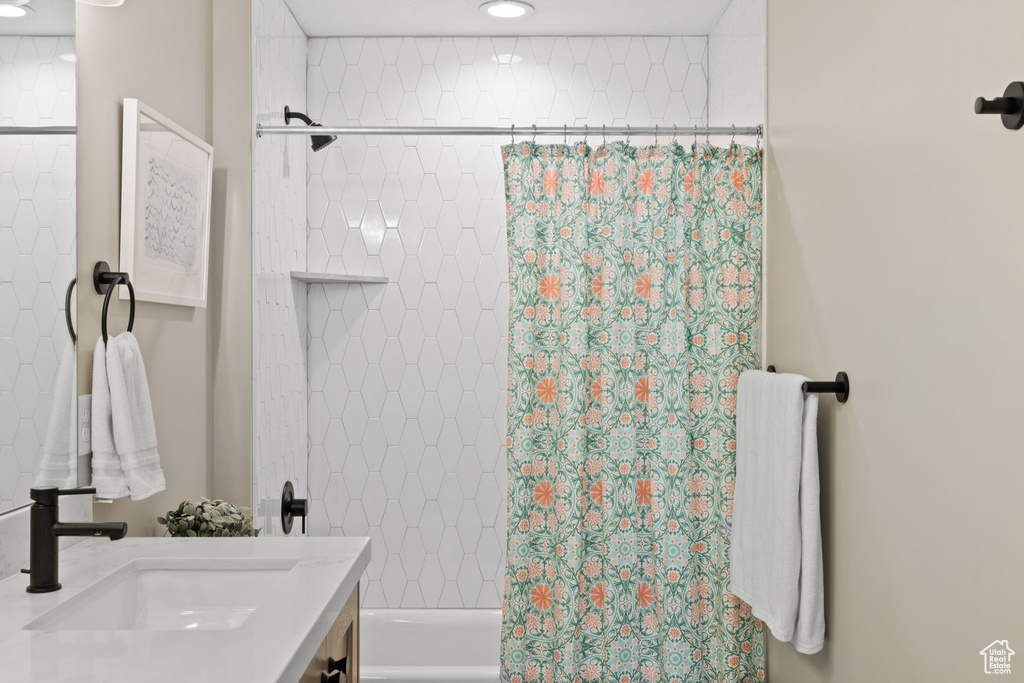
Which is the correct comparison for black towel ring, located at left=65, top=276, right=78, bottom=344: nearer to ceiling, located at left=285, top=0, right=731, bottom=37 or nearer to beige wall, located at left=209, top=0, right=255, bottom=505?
beige wall, located at left=209, top=0, right=255, bottom=505

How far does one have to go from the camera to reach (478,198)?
117 inches

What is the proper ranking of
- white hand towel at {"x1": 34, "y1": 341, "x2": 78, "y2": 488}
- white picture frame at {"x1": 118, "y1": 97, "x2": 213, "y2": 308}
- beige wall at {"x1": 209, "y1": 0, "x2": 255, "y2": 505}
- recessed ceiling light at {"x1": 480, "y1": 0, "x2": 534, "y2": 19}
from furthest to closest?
1. recessed ceiling light at {"x1": 480, "y1": 0, "x2": 534, "y2": 19}
2. beige wall at {"x1": 209, "y1": 0, "x2": 255, "y2": 505}
3. white picture frame at {"x1": 118, "y1": 97, "x2": 213, "y2": 308}
4. white hand towel at {"x1": 34, "y1": 341, "x2": 78, "y2": 488}

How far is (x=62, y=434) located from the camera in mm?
1428

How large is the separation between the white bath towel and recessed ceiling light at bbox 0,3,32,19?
170 cm

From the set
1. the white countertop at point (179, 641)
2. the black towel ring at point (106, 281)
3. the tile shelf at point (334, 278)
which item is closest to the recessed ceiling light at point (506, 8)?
the tile shelf at point (334, 278)

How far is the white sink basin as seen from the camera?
48.5 inches

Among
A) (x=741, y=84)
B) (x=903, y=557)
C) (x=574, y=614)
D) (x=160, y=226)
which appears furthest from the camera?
(x=741, y=84)

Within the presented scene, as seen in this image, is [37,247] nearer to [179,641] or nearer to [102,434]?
[102,434]

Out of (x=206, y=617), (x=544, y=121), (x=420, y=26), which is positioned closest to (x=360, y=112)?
(x=420, y=26)

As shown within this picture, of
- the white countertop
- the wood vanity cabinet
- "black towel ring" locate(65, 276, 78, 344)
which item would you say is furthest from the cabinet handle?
"black towel ring" locate(65, 276, 78, 344)

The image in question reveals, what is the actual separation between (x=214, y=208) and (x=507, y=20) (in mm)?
1307

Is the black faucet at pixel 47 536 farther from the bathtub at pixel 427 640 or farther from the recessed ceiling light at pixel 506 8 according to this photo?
the recessed ceiling light at pixel 506 8

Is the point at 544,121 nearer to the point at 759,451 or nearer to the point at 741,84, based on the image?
the point at 741,84

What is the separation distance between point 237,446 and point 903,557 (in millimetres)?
1735
